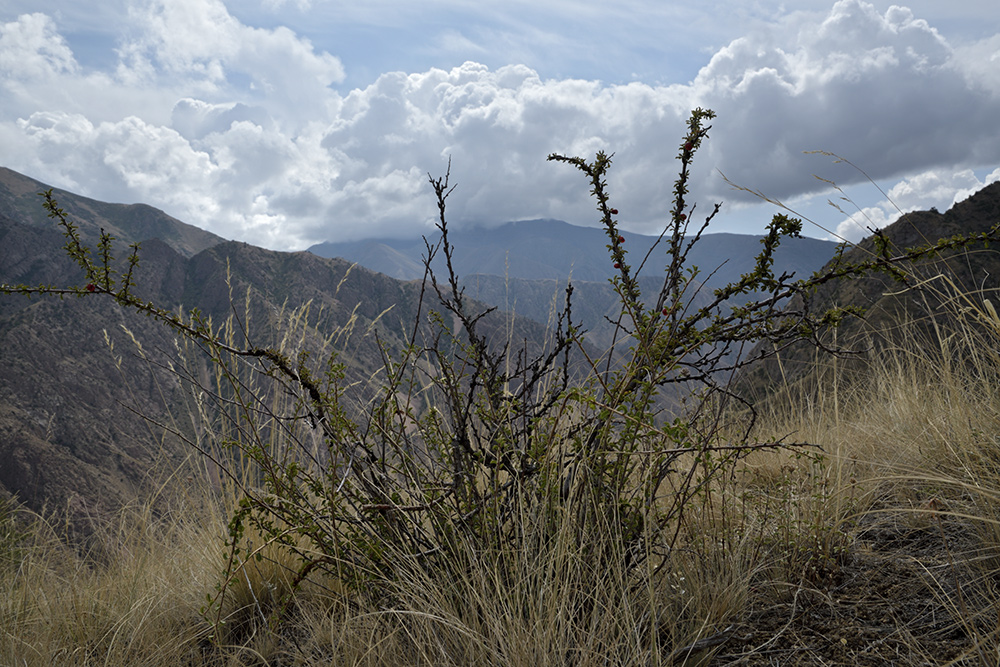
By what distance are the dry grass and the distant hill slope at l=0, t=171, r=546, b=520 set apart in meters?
0.78

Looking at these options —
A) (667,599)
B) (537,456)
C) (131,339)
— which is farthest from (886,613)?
(131,339)

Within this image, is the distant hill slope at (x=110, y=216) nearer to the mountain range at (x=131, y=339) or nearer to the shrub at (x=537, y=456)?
the mountain range at (x=131, y=339)

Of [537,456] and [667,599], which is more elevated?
[537,456]

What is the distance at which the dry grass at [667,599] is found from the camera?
144 cm

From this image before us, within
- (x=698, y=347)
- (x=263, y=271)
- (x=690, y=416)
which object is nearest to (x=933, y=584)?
(x=690, y=416)

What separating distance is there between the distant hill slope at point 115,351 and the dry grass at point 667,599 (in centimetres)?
78

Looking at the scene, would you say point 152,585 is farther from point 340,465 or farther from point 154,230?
point 154,230

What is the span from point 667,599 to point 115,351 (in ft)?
44.9

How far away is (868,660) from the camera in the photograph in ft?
4.58

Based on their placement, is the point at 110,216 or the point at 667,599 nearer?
the point at 667,599

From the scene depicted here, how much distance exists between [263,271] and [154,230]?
88.1 meters

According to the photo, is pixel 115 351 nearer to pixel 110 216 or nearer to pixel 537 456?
pixel 537 456

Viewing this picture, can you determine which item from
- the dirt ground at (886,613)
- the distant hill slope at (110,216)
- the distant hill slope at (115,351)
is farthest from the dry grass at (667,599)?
the distant hill slope at (110,216)

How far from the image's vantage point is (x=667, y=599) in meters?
1.74
